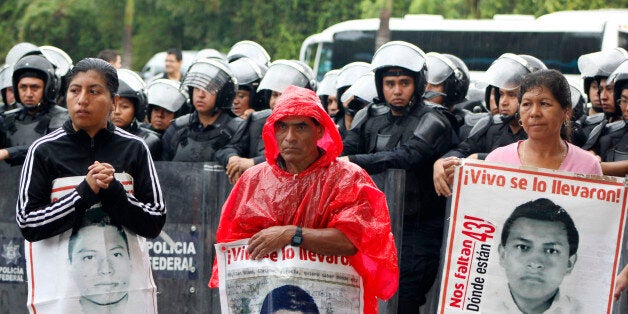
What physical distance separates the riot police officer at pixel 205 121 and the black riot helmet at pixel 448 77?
1.57 metres

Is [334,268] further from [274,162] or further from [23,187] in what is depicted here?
[23,187]

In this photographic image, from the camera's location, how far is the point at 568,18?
69.1 feet

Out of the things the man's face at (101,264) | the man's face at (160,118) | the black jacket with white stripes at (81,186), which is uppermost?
the man's face at (160,118)

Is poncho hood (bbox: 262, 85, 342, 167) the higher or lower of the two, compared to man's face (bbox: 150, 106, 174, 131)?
lower

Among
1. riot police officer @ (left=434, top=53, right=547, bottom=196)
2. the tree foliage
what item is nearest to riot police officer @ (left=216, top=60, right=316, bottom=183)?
riot police officer @ (left=434, top=53, right=547, bottom=196)

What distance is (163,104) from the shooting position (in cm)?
937

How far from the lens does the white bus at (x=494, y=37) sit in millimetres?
20375

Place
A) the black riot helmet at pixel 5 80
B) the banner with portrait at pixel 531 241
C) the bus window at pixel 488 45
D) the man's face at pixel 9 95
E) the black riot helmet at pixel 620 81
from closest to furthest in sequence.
→ 1. the banner with portrait at pixel 531 241
2. the black riot helmet at pixel 620 81
3. the black riot helmet at pixel 5 80
4. the man's face at pixel 9 95
5. the bus window at pixel 488 45

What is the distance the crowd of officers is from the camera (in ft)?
21.9

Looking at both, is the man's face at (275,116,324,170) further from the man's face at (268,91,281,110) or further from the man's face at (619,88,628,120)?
the man's face at (268,91,281,110)

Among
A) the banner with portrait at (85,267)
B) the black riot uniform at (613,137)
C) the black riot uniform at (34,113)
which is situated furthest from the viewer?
the black riot uniform at (34,113)

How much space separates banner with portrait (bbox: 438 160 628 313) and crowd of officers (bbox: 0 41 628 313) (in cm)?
54

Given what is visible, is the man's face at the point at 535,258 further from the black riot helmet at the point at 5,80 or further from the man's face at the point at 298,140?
the black riot helmet at the point at 5,80

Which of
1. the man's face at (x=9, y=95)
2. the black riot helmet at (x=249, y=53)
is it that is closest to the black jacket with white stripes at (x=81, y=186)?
the man's face at (x=9, y=95)
